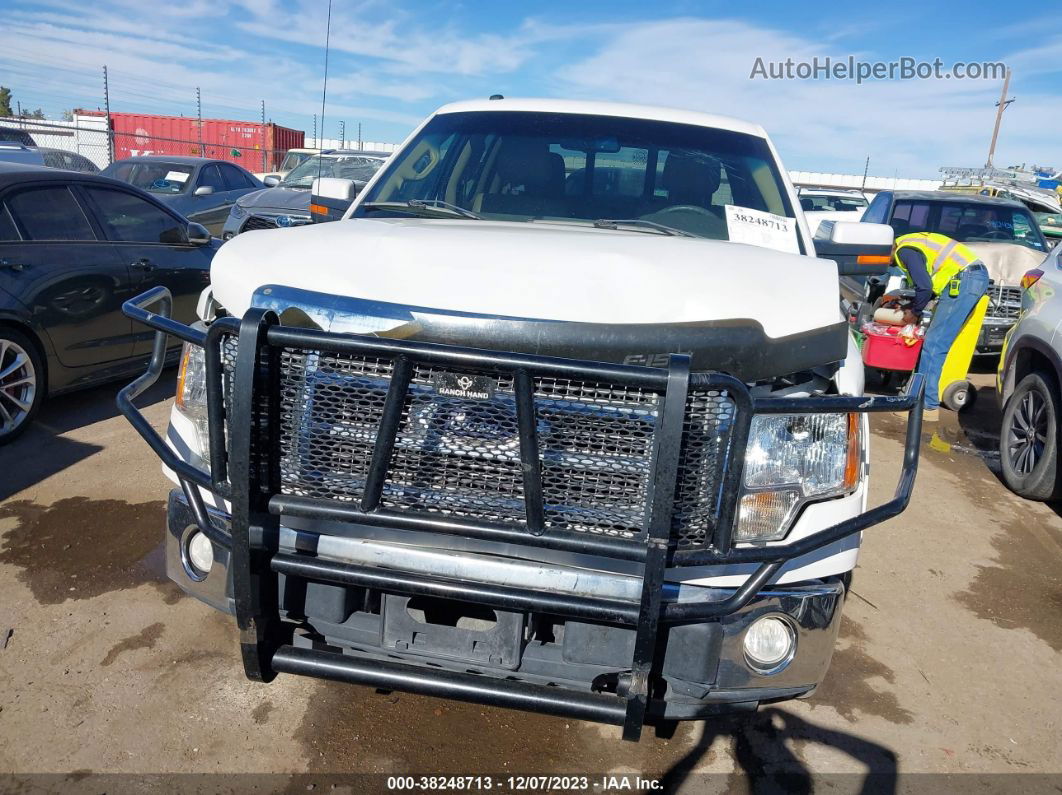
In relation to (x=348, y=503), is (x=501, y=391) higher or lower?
higher

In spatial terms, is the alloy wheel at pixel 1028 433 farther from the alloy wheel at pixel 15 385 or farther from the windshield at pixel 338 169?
the windshield at pixel 338 169

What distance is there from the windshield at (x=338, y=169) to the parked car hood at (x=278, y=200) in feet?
4.71

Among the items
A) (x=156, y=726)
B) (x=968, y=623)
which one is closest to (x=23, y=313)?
(x=156, y=726)

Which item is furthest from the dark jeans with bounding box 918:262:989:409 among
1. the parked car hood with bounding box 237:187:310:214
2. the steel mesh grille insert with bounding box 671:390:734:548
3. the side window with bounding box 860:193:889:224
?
the parked car hood with bounding box 237:187:310:214

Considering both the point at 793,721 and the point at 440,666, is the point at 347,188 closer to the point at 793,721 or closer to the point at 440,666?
the point at 440,666

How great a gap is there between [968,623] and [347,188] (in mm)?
3622

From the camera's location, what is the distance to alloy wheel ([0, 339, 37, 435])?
16.0 feet

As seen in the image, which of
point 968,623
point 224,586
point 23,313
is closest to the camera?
point 224,586

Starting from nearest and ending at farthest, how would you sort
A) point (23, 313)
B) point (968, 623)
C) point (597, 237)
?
point (597, 237)
point (968, 623)
point (23, 313)

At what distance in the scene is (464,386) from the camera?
1886mm

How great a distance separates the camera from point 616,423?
1853 millimetres

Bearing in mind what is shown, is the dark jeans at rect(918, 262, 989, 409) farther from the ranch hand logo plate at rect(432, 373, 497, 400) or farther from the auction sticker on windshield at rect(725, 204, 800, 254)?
the ranch hand logo plate at rect(432, 373, 497, 400)

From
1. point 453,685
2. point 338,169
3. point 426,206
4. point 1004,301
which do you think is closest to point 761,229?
point 426,206

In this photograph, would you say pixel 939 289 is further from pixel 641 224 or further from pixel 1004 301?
pixel 641 224
